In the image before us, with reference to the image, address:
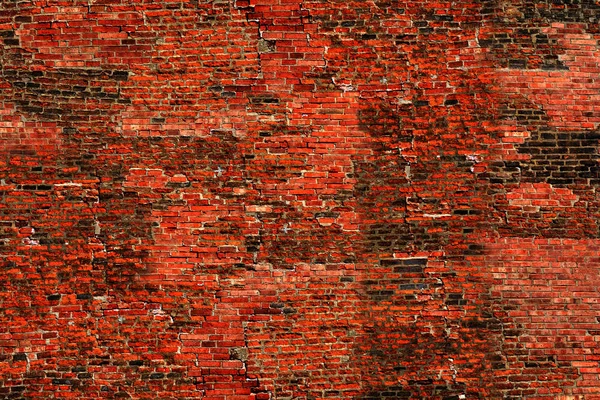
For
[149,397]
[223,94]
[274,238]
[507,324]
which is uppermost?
[223,94]

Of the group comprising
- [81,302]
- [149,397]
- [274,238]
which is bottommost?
[149,397]

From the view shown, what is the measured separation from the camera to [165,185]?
480cm

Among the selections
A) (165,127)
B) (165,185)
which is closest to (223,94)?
(165,127)

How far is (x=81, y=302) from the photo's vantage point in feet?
15.5

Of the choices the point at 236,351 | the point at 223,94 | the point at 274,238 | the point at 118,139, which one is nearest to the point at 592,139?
the point at 274,238

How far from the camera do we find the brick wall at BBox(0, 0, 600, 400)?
4723 millimetres

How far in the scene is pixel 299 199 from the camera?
4820 millimetres

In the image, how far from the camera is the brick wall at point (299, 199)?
472 centimetres

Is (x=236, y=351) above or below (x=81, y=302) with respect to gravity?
below

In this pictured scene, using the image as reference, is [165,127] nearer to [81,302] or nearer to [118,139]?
[118,139]

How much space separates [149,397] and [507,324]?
353 cm

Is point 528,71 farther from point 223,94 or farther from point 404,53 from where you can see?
point 223,94

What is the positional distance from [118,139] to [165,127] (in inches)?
18.6

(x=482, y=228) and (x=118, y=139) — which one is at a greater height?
(x=118, y=139)
